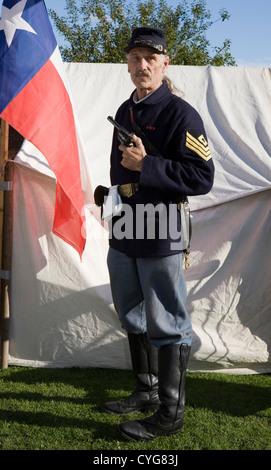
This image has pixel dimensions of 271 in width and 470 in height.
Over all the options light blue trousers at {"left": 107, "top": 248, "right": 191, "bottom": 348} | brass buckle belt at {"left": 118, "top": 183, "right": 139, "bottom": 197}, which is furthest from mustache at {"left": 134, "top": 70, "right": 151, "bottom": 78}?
light blue trousers at {"left": 107, "top": 248, "right": 191, "bottom": 348}

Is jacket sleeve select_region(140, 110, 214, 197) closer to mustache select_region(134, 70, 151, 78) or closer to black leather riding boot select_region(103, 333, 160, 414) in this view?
mustache select_region(134, 70, 151, 78)

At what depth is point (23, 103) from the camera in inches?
128

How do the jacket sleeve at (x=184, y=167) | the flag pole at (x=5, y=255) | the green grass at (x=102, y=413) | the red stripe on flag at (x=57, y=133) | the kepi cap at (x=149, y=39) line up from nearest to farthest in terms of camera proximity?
1. the jacket sleeve at (x=184, y=167)
2. the kepi cap at (x=149, y=39)
3. the green grass at (x=102, y=413)
4. the red stripe on flag at (x=57, y=133)
5. the flag pole at (x=5, y=255)

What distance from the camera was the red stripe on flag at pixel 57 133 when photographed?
3236mm

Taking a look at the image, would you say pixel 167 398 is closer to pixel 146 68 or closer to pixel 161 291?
pixel 161 291

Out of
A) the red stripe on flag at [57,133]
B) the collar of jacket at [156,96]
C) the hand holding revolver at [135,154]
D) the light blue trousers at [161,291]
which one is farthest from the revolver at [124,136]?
the red stripe on flag at [57,133]

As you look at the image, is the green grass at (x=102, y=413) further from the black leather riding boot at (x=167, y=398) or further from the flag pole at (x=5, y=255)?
the flag pole at (x=5, y=255)

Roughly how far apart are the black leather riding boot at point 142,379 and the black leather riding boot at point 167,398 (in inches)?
12.1

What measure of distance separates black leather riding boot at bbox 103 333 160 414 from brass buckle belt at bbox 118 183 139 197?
30.7 inches

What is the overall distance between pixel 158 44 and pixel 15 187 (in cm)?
158

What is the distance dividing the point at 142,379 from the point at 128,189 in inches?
41.6

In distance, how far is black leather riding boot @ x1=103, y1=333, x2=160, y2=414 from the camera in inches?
115

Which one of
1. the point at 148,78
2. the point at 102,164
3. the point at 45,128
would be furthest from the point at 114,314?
the point at 148,78

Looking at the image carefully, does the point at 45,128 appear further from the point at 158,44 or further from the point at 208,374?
the point at 208,374
